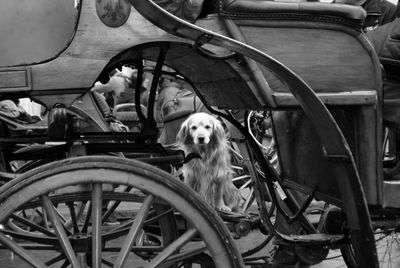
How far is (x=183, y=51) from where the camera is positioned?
2752mm

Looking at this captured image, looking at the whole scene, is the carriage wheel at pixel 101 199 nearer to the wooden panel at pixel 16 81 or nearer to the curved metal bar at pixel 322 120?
the wooden panel at pixel 16 81

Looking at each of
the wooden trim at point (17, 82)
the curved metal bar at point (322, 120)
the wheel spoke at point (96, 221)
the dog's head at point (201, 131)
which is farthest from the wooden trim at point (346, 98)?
the dog's head at point (201, 131)

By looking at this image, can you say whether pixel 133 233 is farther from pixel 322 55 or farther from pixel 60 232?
pixel 322 55

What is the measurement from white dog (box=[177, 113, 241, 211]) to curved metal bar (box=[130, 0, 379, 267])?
4435mm

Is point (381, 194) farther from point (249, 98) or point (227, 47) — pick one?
point (227, 47)

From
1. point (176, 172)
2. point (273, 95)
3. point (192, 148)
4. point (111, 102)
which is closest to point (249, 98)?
point (273, 95)

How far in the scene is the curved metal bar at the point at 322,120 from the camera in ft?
7.86

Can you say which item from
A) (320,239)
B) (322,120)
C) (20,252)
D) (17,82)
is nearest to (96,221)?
(20,252)

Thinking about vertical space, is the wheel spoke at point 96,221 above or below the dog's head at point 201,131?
below

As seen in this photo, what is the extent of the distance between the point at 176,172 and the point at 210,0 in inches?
221

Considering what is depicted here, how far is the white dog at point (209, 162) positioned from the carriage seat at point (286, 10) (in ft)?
14.8

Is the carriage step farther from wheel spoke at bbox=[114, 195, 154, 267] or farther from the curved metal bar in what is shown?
wheel spoke at bbox=[114, 195, 154, 267]

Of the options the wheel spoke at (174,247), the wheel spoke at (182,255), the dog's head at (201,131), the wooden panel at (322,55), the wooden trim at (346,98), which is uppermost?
the dog's head at (201,131)

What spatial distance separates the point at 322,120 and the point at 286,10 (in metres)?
0.43
